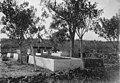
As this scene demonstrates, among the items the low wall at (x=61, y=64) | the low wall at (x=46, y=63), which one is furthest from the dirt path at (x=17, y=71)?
the low wall at (x=61, y=64)

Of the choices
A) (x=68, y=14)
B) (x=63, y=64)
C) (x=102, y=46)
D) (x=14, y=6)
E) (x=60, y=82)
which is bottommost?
(x=60, y=82)

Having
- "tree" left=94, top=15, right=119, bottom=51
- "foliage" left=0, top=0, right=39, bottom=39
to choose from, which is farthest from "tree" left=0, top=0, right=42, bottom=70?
"tree" left=94, top=15, right=119, bottom=51

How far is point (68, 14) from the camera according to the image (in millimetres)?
15234

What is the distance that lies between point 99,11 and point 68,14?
115 inches

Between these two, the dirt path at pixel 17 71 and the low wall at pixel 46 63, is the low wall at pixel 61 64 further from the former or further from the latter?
the dirt path at pixel 17 71

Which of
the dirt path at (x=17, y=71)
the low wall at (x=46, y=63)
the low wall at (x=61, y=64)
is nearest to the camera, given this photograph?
the dirt path at (x=17, y=71)

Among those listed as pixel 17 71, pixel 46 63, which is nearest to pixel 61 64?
pixel 46 63

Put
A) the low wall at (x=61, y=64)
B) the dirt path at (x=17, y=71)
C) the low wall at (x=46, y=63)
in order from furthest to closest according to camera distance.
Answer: the low wall at (x=46, y=63)
the low wall at (x=61, y=64)
the dirt path at (x=17, y=71)

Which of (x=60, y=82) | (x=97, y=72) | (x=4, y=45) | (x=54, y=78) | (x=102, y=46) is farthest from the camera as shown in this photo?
(x=4, y=45)

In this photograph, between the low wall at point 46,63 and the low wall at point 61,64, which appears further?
the low wall at point 46,63

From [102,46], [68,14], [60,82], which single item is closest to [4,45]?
[102,46]

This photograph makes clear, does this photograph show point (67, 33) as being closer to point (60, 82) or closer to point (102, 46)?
point (60, 82)

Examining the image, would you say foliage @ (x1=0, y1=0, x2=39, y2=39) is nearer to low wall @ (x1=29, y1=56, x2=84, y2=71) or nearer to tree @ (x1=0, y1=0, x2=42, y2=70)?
tree @ (x1=0, y1=0, x2=42, y2=70)

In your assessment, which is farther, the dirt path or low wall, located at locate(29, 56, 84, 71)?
low wall, located at locate(29, 56, 84, 71)
